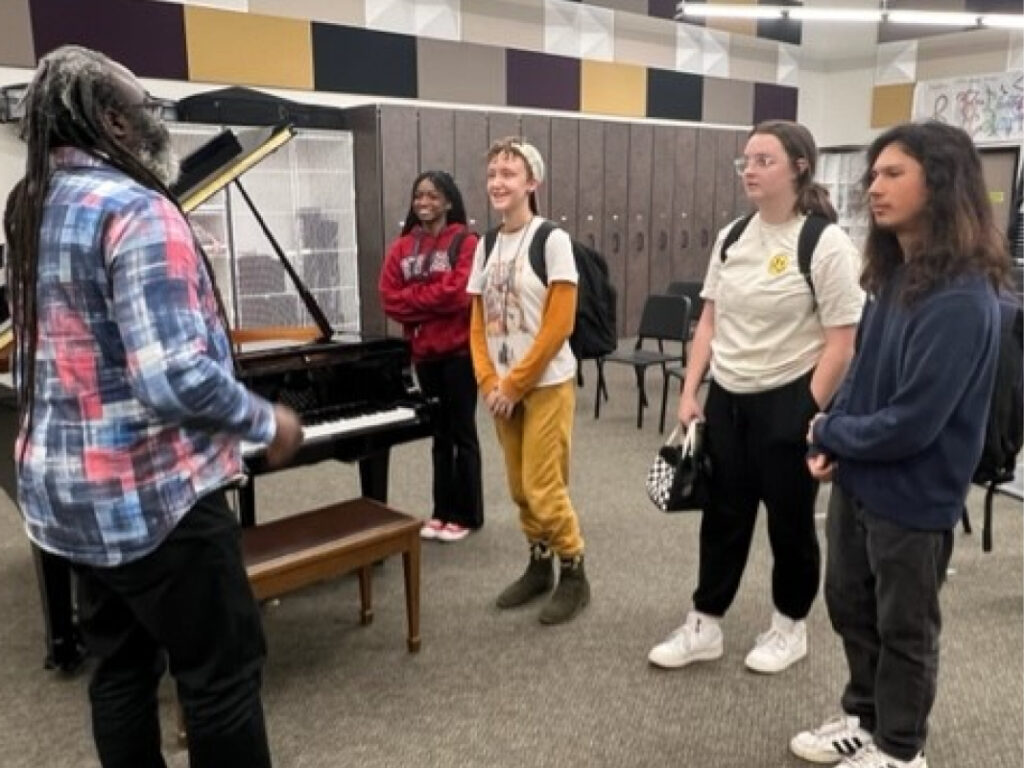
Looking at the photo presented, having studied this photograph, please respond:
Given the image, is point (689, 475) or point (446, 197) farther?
point (446, 197)

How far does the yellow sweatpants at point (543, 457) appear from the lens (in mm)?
2469

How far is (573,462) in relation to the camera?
173 inches

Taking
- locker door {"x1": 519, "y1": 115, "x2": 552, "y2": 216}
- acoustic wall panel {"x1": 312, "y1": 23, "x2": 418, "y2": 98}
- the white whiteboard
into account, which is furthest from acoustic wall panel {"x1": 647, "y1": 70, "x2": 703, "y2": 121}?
acoustic wall panel {"x1": 312, "y1": 23, "x2": 418, "y2": 98}

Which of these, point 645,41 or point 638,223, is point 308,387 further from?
point 645,41

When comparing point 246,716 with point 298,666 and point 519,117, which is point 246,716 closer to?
point 298,666

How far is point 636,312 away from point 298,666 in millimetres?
5751

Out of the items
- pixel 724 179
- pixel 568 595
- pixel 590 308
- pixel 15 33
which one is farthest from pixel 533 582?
pixel 724 179

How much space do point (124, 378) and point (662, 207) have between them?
691cm

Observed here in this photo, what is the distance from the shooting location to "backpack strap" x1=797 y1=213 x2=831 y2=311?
198cm

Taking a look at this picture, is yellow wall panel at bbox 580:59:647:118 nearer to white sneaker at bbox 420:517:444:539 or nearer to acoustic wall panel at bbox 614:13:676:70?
acoustic wall panel at bbox 614:13:676:70

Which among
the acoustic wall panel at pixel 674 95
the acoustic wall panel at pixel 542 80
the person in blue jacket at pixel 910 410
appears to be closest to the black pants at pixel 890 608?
the person in blue jacket at pixel 910 410

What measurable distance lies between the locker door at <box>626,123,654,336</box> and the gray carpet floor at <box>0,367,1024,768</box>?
461 centimetres

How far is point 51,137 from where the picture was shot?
1.23m

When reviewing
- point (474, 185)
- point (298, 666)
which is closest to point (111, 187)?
point (298, 666)
